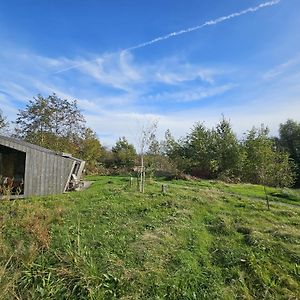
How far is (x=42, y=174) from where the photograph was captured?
1362cm

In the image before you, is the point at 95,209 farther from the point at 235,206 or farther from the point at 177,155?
the point at 177,155

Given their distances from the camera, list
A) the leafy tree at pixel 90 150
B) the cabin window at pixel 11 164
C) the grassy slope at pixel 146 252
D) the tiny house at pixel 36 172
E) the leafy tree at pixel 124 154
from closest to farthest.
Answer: the grassy slope at pixel 146 252, the tiny house at pixel 36 172, the cabin window at pixel 11 164, the leafy tree at pixel 90 150, the leafy tree at pixel 124 154

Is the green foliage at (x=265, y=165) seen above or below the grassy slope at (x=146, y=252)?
above

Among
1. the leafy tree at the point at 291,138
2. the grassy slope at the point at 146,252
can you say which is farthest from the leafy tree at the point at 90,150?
the leafy tree at the point at 291,138

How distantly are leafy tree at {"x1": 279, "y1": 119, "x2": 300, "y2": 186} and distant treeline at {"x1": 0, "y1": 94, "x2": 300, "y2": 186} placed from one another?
1.52m

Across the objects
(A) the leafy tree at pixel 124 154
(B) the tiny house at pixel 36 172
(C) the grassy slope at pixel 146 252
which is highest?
(A) the leafy tree at pixel 124 154

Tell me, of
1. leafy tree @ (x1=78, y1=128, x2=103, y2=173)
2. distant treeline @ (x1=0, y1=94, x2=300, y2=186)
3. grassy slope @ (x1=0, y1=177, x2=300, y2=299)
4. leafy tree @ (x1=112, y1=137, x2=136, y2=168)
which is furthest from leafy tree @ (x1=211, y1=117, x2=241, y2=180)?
grassy slope @ (x1=0, y1=177, x2=300, y2=299)

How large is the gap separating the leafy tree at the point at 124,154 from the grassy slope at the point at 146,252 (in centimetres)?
2097

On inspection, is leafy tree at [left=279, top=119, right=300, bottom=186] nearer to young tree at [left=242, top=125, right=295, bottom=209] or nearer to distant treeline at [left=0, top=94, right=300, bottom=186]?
distant treeline at [left=0, top=94, right=300, bottom=186]

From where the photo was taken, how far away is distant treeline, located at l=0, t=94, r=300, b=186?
83.8ft

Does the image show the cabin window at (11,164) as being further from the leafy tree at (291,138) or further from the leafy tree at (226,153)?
the leafy tree at (291,138)

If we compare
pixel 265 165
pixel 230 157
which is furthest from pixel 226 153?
pixel 265 165

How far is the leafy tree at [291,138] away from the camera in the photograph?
107 feet

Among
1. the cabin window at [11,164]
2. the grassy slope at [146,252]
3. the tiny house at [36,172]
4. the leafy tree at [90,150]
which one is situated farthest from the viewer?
the leafy tree at [90,150]
